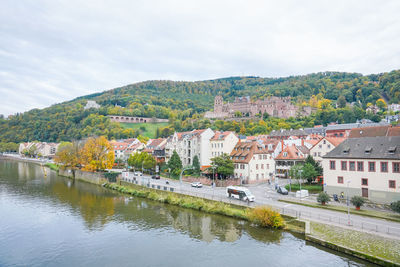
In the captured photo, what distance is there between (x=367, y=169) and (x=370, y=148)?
2630mm

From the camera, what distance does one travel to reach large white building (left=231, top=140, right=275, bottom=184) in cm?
5066

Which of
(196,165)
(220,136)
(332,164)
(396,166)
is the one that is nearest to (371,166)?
(396,166)

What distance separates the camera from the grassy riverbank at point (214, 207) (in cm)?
2748

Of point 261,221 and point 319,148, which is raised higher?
point 319,148

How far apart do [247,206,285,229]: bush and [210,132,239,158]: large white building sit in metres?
28.4

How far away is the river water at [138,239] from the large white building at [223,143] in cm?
2124

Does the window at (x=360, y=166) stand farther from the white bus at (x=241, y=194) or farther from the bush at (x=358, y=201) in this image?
Answer: the white bus at (x=241, y=194)

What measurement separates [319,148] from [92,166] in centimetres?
4950

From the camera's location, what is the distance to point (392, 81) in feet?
556

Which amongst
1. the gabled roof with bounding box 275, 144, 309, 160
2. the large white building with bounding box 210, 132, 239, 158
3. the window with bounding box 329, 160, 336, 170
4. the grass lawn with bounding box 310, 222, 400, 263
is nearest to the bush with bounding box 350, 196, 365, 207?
the grass lawn with bounding box 310, 222, 400, 263

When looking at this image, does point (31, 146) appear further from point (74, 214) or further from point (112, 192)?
point (74, 214)

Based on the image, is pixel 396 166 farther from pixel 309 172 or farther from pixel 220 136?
pixel 220 136

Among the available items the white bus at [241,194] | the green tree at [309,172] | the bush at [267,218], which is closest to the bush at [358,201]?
the bush at [267,218]

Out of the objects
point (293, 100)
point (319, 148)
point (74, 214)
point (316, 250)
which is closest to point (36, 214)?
point (74, 214)
